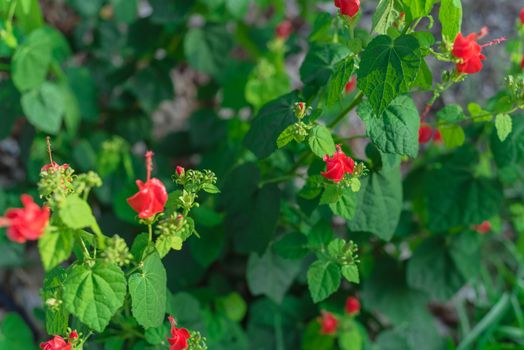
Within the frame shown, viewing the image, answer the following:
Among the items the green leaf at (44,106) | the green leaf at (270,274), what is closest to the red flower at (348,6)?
the green leaf at (270,274)

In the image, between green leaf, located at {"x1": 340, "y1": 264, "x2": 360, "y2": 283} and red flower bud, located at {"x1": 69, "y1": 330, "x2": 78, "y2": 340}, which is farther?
green leaf, located at {"x1": 340, "y1": 264, "x2": 360, "y2": 283}

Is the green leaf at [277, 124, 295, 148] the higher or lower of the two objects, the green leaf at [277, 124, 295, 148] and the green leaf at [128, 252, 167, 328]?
the higher

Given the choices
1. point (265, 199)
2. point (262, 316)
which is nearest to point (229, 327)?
point (262, 316)

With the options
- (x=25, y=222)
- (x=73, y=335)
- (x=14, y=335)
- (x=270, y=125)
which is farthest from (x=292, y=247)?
(x=14, y=335)

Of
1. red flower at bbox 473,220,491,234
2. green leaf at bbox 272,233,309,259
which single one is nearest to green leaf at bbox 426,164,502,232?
red flower at bbox 473,220,491,234

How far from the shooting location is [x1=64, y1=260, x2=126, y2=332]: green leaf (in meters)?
0.85

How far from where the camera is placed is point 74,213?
0.78 m

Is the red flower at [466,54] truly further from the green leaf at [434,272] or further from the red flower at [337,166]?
the green leaf at [434,272]

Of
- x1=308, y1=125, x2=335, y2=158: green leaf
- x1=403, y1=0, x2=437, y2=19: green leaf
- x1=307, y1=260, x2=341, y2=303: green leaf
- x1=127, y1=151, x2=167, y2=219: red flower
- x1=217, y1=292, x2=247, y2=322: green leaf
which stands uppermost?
x1=403, y1=0, x2=437, y2=19: green leaf

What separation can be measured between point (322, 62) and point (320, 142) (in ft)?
0.77

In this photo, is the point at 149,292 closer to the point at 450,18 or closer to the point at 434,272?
the point at 450,18

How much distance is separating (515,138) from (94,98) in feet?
4.08

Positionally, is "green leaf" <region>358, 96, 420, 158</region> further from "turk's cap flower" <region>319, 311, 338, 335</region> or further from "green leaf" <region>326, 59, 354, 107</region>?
"turk's cap flower" <region>319, 311, 338, 335</region>

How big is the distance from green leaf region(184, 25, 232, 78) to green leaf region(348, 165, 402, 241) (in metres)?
0.82
